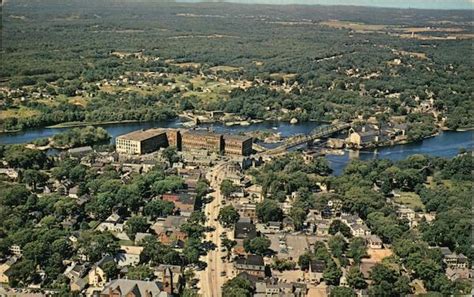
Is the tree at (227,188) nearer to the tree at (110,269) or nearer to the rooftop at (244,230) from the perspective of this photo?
the rooftop at (244,230)

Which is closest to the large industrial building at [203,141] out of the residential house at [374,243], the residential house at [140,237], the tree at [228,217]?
the tree at [228,217]

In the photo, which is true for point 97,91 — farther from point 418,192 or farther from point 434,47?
point 434,47

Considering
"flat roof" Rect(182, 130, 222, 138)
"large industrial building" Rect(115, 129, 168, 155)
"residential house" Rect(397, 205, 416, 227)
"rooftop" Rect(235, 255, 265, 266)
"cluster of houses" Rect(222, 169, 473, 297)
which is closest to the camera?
"cluster of houses" Rect(222, 169, 473, 297)

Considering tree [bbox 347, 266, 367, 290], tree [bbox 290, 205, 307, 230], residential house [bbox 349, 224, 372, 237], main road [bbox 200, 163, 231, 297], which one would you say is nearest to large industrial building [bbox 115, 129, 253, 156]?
main road [bbox 200, 163, 231, 297]

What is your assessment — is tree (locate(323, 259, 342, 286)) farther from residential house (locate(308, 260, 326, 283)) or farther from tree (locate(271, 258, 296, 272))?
tree (locate(271, 258, 296, 272))

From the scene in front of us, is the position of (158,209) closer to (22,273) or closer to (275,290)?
(22,273)

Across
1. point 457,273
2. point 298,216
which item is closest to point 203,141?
point 298,216

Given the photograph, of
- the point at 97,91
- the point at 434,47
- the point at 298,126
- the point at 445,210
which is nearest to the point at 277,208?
the point at 445,210
